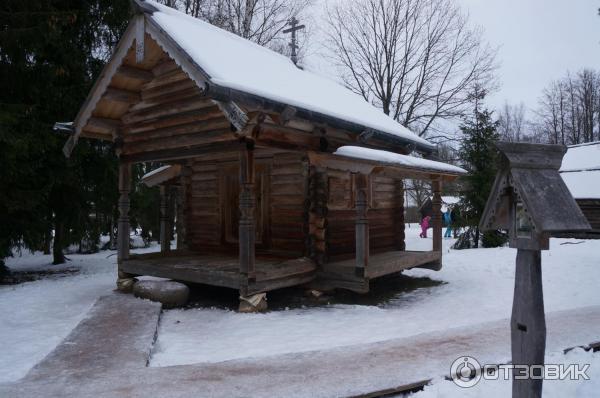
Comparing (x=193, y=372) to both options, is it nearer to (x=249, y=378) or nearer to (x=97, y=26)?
(x=249, y=378)

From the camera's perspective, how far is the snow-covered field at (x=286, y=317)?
18.6 ft

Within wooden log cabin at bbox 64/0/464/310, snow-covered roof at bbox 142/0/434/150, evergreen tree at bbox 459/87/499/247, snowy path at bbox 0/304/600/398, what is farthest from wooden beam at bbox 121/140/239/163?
evergreen tree at bbox 459/87/499/247

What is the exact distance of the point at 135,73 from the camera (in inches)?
332

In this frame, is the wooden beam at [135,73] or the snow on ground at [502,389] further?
the wooden beam at [135,73]

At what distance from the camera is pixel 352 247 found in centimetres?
1050

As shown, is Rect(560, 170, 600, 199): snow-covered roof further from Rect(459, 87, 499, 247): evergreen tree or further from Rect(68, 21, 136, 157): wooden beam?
Rect(68, 21, 136, 157): wooden beam

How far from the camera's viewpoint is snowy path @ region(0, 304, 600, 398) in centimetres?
407

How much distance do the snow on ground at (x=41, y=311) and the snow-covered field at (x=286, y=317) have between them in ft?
0.04

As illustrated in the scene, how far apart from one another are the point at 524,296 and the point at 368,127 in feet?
19.2

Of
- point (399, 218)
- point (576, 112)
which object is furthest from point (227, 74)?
point (576, 112)

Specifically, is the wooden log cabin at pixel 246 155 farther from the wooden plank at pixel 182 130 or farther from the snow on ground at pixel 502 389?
the snow on ground at pixel 502 389

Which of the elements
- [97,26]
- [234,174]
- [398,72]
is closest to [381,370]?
[234,174]

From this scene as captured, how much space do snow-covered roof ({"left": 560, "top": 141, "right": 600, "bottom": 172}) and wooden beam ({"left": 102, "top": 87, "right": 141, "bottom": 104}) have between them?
1945 cm

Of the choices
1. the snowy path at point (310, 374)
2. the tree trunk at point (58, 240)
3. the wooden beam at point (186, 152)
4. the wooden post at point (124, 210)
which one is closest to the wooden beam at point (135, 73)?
the wooden beam at point (186, 152)
